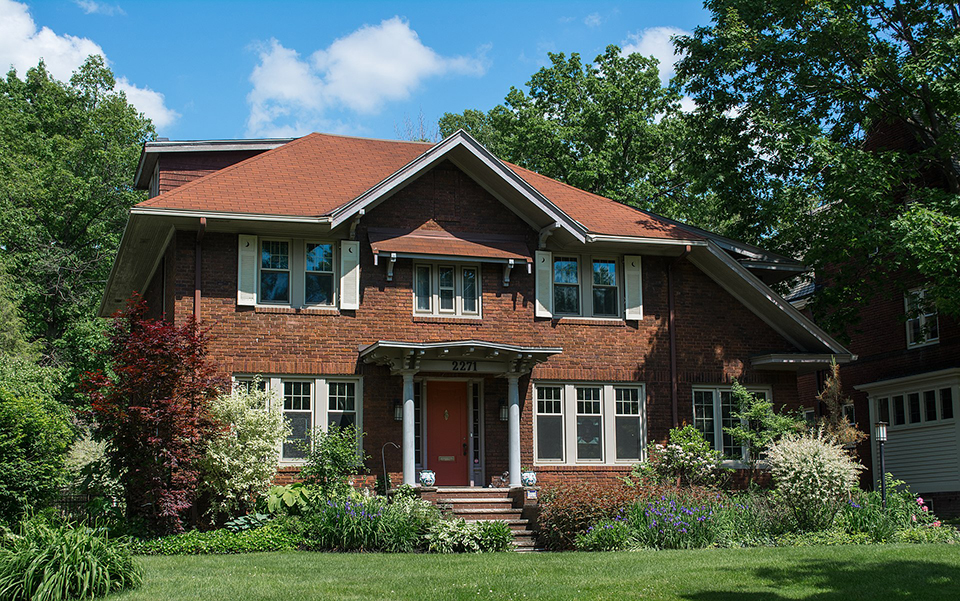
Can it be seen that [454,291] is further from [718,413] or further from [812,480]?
[812,480]

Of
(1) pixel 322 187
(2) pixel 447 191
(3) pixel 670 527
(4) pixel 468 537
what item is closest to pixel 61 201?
(1) pixel 322 187

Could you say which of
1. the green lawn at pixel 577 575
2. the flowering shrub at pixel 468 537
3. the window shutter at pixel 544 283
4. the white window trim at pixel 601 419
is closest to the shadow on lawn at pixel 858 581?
the green lawn at pixel 577 575

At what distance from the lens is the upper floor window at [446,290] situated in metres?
19.2

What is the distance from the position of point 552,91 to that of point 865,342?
50.3 feet

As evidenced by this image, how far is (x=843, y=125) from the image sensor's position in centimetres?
2266

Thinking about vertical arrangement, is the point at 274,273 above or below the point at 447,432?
above

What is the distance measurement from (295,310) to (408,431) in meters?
3.29

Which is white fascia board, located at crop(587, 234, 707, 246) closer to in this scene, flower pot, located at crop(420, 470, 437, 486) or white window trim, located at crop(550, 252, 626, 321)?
white window trim, located at crop(550, 252, 626, 321)

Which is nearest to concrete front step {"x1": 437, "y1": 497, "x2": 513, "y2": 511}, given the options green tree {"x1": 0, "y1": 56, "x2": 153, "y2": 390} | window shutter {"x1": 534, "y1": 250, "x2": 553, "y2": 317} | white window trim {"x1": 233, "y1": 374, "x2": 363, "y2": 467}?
white window trim {"x1": 233, "y1": 374, "x2": 363, "y2": 467}

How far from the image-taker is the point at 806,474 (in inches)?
593

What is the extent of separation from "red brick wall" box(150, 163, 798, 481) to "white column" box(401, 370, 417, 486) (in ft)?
2.81

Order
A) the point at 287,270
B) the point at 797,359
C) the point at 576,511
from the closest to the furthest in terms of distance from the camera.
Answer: the point at 576,511 → the point at 287,270 → the point at 797,359

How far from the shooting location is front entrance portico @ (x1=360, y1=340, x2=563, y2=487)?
17469 mm

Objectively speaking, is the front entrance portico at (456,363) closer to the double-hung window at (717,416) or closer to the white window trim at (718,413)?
the white window trim at (718,413)
